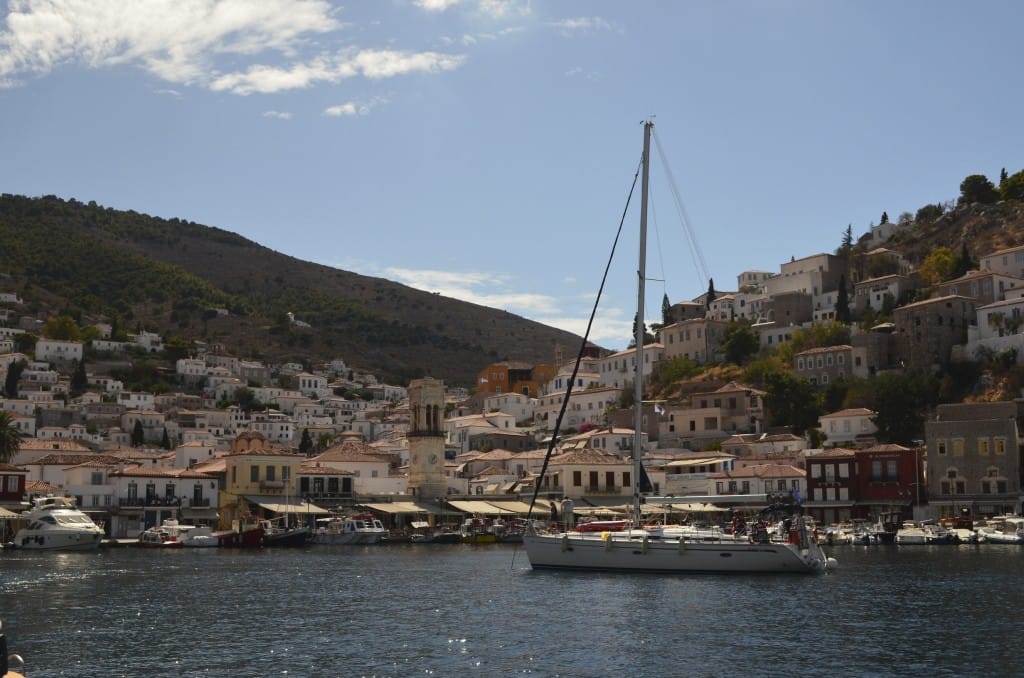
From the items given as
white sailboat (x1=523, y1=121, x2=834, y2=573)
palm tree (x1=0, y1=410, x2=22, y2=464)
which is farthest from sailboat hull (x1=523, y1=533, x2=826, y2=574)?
palm tree (x1=0, y1=410, x2=22, y2=464)

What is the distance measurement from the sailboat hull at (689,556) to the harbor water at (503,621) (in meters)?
0.81

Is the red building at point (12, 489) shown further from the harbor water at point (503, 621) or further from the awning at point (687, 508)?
the awning at point (687, 508)

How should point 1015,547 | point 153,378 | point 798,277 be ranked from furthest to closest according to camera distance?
1. point 153,378
2. point 798,277
3. point 1015,547

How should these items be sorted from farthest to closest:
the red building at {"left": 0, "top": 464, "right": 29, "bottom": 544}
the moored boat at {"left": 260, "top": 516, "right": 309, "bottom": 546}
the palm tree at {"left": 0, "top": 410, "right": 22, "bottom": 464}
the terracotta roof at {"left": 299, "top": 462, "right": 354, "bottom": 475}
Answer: the palm tree at {"left": 0, "top": 410, "right": 22, "bottom": 464}
the terracotta roof at {"left": 299, "top": 462, "right": 354, "bottom": 475}
the red building at {"left": 0, "top": 464, "right": 29, "bottom": 544}
the moored boat at {"left": 260, "top": 516, "right": 309, "bottom": 546}

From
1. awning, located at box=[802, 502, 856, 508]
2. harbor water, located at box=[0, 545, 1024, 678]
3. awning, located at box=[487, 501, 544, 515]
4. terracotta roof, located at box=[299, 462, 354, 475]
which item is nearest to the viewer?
harbor water, located at box=[0, 545, 1024, 678]

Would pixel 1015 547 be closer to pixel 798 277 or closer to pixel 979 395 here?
pixel 979 395

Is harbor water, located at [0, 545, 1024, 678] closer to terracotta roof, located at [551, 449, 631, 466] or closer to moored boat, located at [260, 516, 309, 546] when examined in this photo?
moored boat, located at [260, 516, 309, 546]

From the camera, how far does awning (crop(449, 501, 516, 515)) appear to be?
90.1 metres

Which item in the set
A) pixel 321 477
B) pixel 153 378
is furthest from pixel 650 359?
pixel 153 378

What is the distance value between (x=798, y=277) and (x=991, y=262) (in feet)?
65.1

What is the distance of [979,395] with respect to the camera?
98.3 meters

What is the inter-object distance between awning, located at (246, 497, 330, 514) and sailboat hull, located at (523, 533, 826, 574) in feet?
128

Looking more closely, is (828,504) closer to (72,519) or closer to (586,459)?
(586,459)

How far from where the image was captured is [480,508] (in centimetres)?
9119
